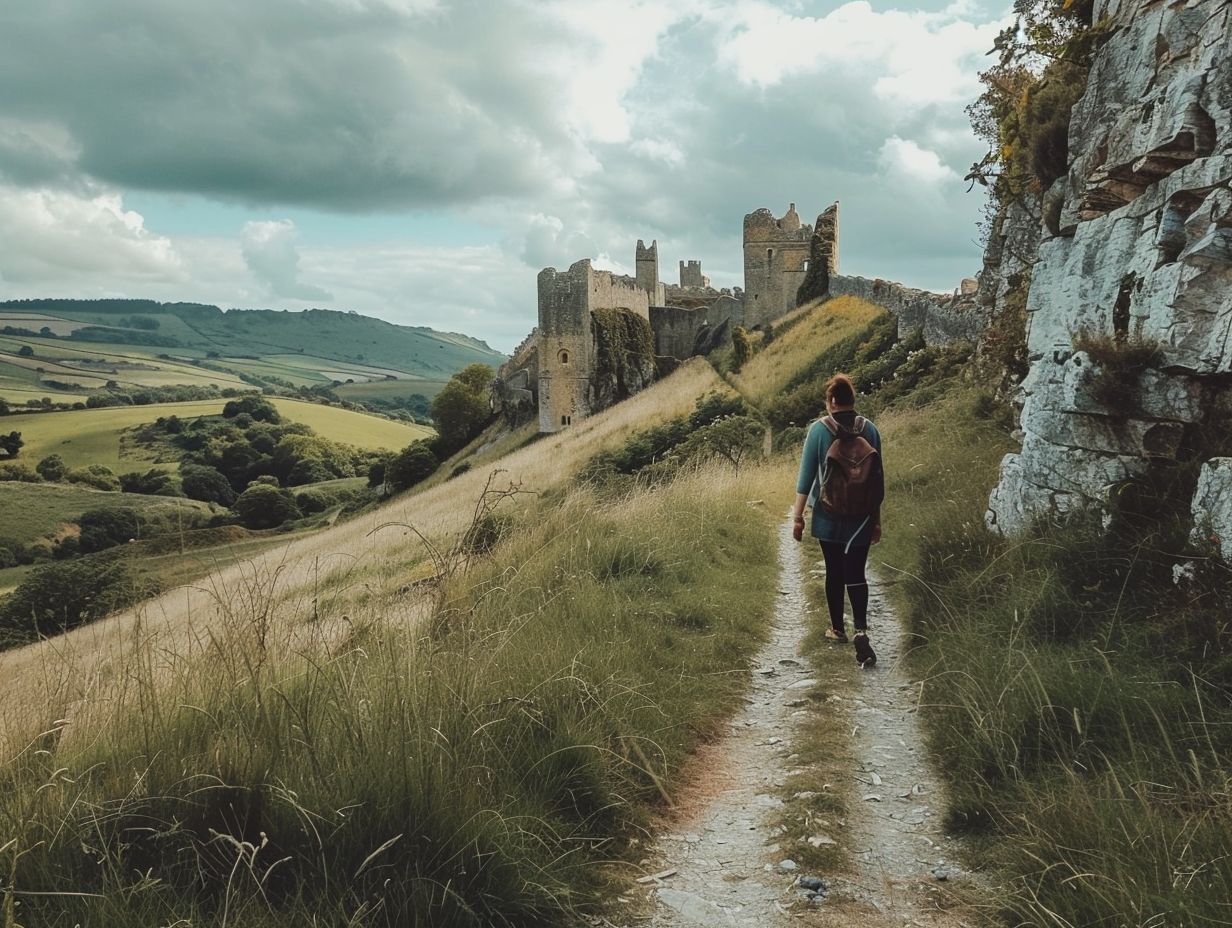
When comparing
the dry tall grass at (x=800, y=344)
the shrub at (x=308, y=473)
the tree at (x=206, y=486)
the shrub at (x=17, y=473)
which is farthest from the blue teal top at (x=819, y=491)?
the shrub at (x=17, y=473)

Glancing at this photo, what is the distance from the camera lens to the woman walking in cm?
620

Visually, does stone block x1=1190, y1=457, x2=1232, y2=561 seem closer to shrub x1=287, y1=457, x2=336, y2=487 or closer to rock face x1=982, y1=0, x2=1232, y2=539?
rock face x1=982, y1=0, x2=1232, y2=539

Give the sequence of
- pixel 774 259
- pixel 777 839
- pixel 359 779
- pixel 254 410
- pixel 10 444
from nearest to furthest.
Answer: pixel 359 779 → pixel 777 839 → pixel 774 259 → pixel 10 444 → pixel 254 410

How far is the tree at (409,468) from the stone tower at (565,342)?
45.6 feet

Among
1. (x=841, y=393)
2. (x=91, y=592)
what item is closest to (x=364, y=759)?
(x=91, y=592)

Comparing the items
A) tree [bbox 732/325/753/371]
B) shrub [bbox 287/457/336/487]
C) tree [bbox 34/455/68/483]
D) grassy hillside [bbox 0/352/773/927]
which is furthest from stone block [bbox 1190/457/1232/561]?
tree [bbox 34/455/68/483]

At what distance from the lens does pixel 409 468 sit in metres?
60.3

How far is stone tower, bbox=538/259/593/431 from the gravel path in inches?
1795

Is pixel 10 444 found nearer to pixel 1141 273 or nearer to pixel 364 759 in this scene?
pixel 364 759

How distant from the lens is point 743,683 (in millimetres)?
5855

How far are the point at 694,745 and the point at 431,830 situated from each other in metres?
2.07

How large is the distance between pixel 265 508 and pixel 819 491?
6300 cm

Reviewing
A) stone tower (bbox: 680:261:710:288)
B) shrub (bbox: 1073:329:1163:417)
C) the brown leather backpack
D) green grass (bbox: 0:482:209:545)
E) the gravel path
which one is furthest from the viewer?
stone tower (bbox: 680:261:710:288)

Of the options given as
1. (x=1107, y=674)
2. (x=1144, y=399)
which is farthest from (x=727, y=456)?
(x=1107, y=674)
